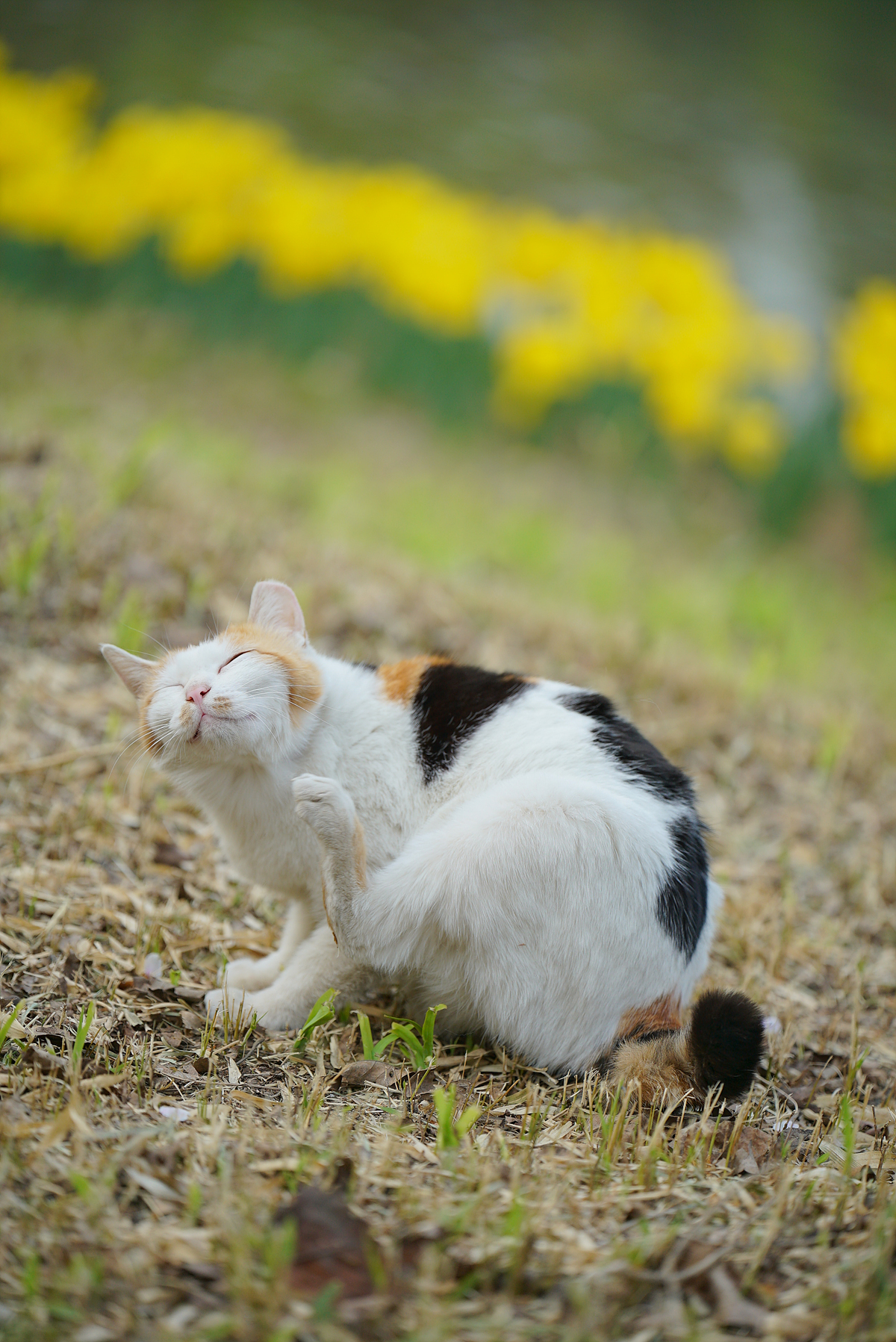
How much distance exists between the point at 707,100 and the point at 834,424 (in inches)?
171

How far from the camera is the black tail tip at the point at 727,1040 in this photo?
5.29 feet

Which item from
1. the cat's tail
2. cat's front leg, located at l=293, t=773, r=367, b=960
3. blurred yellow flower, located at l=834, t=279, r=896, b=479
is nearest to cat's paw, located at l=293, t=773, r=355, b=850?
cat's front leg, located at l=293, t=773, r=367, b=960

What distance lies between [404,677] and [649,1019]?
2.55 ft

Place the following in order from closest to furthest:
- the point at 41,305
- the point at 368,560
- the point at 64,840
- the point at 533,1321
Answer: the point at 533,1321
the point at 64,840
the point at 368,560
the point at 41,305

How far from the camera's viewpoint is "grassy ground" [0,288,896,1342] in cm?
121

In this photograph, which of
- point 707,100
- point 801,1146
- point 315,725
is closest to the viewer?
point 801,1146

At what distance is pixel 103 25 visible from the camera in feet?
25.2

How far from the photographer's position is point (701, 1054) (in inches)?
65.4

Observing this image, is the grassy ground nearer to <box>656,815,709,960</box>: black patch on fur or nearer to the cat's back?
<box>656,815,709,960</box>: black patch on fur

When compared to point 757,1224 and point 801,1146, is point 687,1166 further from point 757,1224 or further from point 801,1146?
point 801,1146

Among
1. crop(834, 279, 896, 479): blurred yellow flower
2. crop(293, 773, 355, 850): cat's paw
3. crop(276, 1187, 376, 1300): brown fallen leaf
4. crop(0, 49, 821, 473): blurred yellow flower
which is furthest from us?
crop(0, 49, 821, 473): blurred yellow flower

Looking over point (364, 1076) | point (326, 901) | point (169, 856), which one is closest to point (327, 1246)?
point (364, 1076)

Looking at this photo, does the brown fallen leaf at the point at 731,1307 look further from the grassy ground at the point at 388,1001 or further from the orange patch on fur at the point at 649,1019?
the orange patch on fur at the point at 649,1019

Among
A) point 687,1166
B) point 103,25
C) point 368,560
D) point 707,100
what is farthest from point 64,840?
point 707,100
